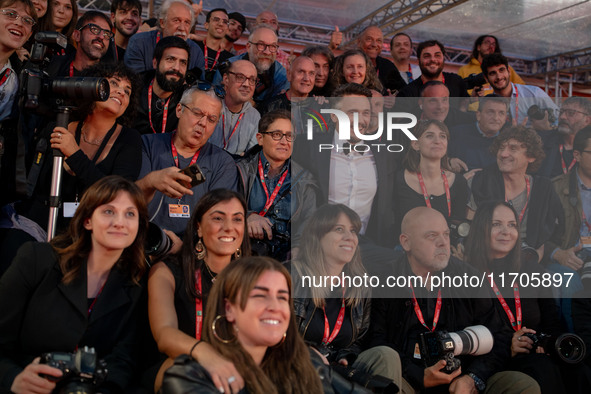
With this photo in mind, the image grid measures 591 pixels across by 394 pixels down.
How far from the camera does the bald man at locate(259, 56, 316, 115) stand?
4.21 meters

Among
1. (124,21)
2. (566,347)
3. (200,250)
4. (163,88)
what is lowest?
(566,347)

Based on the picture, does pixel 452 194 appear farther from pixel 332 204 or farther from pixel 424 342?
pixel 424 342

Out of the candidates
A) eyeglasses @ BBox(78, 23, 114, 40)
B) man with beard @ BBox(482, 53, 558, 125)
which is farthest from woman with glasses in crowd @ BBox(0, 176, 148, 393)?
man with beard @ BBox(482, 53, 558, 125)

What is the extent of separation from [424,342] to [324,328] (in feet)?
1.59

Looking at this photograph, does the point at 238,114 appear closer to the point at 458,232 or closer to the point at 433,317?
the point at 458,232

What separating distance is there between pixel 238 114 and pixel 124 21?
1424 mm

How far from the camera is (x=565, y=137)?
389 centimetres

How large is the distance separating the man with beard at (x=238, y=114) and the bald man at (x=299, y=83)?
21 centimetres

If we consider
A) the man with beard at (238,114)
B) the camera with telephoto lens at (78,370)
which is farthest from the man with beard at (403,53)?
the camera with telephoto lens at (78,370)

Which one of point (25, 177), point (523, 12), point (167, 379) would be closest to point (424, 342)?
point (167, 379)

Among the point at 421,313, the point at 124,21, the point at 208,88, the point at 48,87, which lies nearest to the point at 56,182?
→ the point at 48,87

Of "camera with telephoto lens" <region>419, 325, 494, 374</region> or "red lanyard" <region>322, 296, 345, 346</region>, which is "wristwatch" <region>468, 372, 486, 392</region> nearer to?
"camera with telephoto lens" <region>419, 325, 494, 374</region>

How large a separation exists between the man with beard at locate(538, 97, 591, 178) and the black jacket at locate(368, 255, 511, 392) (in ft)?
3.48

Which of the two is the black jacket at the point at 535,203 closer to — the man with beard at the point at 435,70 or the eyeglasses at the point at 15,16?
the man with beard at the point at 435,70
